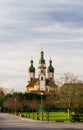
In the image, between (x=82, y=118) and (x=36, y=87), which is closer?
(x=82, y=118)

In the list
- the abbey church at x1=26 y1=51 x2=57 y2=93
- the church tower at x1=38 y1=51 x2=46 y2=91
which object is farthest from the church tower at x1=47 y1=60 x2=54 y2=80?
the church tower at x1=38 y1=51 x2=46 y2=91

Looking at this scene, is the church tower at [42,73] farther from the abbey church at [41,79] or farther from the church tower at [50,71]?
the church tower at [50,71]

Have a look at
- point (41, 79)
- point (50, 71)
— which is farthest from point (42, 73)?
point (50, 71)

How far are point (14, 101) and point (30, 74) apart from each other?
60.2 meters

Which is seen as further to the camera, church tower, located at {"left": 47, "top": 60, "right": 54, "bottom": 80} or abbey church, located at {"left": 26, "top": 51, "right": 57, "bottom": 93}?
church tower, located at {"left": 47, "top": 60, "right": 54, "bottom": 80}

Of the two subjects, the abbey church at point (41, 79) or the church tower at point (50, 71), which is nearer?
the abbey church at point (41, 79)

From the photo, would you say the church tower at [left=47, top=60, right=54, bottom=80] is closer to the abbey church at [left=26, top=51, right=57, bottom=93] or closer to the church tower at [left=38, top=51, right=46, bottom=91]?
the abbey church at [left=26, top=51, right=57, bottom=93]

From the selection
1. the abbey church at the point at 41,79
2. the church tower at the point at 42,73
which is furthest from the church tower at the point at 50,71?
the church tower at the point at 42,73

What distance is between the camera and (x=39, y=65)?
18138 cm

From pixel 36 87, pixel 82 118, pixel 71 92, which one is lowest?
pixel 82 118

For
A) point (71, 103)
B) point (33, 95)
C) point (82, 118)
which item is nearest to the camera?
point (82, 118)

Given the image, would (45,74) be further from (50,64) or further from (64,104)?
(64,104)

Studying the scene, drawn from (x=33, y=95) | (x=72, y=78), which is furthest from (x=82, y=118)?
(x=33, y=95)

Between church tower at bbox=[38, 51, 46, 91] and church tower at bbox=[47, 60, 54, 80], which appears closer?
church tower at bbox=[38, 51, 46, 91]
